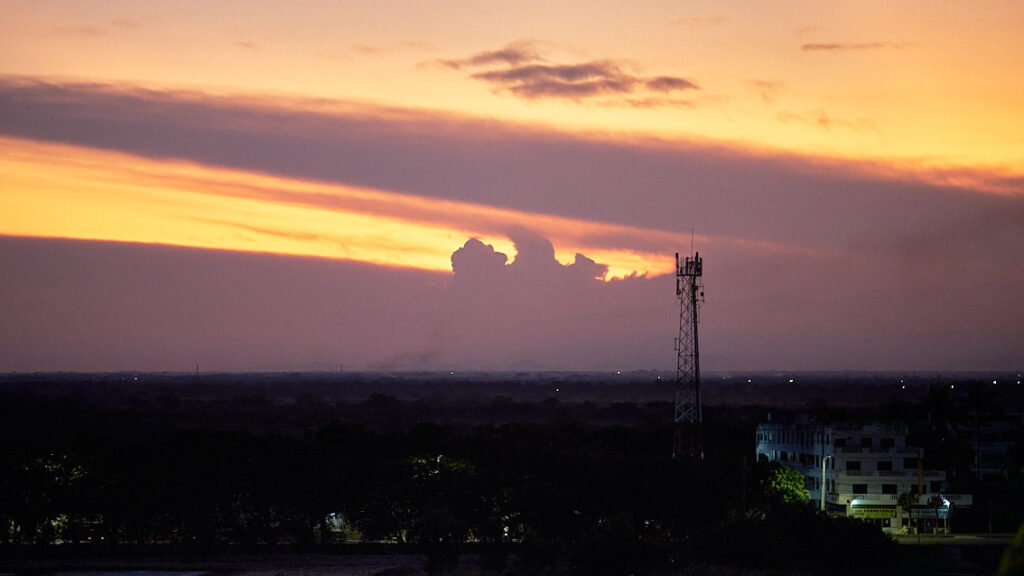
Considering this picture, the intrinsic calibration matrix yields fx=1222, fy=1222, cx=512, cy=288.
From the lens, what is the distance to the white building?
76062 millimetres

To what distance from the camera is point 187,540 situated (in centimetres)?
7019

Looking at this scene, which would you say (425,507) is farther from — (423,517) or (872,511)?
(872,511)

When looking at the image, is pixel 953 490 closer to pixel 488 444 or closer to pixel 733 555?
pixel 733 555

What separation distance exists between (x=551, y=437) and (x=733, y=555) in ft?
178

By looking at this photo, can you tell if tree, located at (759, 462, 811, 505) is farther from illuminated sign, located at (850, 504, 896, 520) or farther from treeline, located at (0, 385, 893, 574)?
illuminated sign, located at (850, 504, 896, 520)

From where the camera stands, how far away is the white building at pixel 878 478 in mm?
76062

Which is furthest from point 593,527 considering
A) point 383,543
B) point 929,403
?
point 929,403

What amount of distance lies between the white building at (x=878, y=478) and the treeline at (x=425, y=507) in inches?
176

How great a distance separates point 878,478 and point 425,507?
95.8ft

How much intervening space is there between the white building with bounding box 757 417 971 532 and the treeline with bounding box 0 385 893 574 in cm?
446

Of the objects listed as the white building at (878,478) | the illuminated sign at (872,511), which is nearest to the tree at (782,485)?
the white building at (878,478)

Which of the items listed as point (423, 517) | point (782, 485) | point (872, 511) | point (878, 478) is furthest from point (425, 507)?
point (878, 478)

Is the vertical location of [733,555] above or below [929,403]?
below

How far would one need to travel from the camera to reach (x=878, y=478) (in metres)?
78.2
